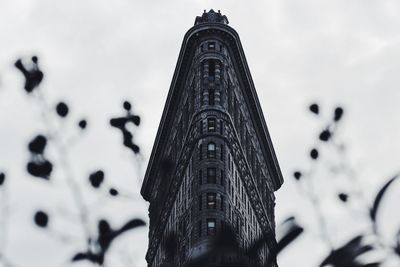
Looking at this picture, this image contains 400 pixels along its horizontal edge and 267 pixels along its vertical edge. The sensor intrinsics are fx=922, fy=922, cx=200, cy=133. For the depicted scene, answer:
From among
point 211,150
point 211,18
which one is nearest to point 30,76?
point 211,150

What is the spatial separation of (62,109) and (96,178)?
64 cm

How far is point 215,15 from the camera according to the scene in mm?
114062

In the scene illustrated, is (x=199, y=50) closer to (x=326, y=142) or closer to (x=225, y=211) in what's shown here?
(x=225, y=211)

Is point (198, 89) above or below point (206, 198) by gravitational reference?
above

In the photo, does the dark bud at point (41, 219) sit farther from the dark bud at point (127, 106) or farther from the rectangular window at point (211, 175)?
the rectangular window at point (211, 175)

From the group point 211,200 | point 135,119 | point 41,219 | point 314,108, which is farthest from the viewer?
point 211,200

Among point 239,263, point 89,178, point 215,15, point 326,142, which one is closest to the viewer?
point 239,263

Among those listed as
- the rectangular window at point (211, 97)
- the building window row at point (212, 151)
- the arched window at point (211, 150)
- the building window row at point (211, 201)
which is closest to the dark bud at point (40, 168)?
the building window row at point (211, 201)

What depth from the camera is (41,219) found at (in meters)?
6.86

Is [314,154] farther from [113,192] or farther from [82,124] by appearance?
[82,124]

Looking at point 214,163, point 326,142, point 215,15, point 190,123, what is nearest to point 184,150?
point 190,123

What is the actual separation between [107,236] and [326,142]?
2288mm

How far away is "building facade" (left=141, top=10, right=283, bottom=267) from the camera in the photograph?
94.4 meters

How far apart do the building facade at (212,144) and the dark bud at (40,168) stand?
79037 millimetres
